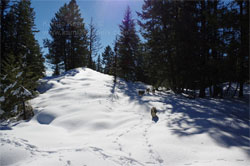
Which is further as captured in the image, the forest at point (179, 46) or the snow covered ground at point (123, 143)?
the forest at point (179, 46)

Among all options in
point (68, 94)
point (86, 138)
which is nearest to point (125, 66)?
point (68, 94)

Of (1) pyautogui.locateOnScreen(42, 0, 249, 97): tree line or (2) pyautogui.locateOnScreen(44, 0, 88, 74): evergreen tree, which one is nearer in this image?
(1) pyautogui.locateOnScreen(42, 0, 249, 97): tree line

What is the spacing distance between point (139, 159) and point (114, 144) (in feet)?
2.84

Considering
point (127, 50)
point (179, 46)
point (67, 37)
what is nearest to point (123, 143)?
point (179, 46)

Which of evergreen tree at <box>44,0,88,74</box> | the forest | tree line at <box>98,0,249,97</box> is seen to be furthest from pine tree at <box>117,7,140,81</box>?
evergreen tree at <box>44,0,88,74</box>

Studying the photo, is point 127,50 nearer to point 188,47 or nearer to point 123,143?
point 188,47

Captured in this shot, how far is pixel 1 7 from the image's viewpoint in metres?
11.5

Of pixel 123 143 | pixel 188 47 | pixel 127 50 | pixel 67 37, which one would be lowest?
pixel 123 143

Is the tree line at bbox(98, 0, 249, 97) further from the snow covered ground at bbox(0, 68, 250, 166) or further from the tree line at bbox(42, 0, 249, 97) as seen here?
the snow covered ground at bbox(0, 68, 250, 166)

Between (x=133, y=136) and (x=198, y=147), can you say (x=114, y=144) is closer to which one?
(x=133, y=136)

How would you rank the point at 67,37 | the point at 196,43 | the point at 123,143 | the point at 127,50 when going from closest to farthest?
the point at 123,143 < the point at 196,43 < the point at 127,50 < the point at 67,37

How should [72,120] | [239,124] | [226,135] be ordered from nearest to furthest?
1. [226,135]
2. [239,124]
3. [72,120]

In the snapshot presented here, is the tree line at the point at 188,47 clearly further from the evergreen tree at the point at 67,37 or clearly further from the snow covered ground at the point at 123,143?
the evergreen tree at the point at 67,37

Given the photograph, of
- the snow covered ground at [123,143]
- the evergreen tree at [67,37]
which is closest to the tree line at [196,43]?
the snow covered ground at [123,143]
